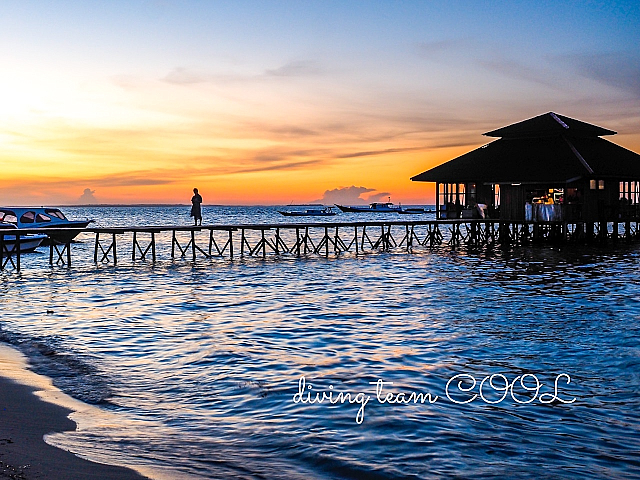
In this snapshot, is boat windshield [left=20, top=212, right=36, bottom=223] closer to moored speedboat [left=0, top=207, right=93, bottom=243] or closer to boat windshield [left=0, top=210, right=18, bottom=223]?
moored speedboat [left=0, top=207, right=93, bottom=243]

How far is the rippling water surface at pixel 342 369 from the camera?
6.32 meters

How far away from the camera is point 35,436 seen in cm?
645

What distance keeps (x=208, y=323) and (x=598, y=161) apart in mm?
28449

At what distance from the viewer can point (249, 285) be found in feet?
71.4

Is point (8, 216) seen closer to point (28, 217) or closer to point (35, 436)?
point (28, 217)

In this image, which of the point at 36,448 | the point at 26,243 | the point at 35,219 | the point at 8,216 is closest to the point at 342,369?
the point at 36,448

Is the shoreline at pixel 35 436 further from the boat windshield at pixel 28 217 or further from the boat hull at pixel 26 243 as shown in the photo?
the boat windshield at pixel 28 217

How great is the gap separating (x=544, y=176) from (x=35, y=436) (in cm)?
3219

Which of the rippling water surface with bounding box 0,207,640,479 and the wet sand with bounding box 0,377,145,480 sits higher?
the wet sand with bounding box 0,377,145,480

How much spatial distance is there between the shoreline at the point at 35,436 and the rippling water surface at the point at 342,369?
28 centimetres

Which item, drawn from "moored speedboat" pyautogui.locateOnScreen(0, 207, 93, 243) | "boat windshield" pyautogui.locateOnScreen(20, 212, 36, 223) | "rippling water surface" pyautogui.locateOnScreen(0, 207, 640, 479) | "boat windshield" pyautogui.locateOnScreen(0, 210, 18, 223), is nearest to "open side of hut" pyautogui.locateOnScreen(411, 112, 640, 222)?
"rippling water surface" pyautogui.locateOnScreen(0, 207, 640, 479)

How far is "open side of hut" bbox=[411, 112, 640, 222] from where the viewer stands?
3566 centimetres

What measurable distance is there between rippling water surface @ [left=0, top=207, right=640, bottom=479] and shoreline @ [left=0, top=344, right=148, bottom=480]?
278 mm

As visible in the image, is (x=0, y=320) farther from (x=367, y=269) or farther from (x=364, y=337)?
(x=367, y=269)
